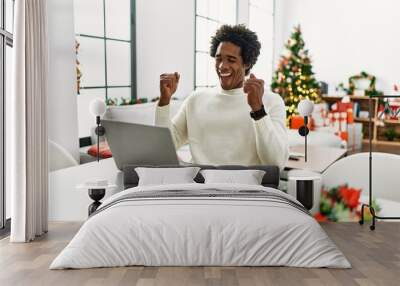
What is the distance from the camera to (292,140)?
18.1 ft

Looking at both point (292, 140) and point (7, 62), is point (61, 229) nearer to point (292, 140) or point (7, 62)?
point (7, 62)

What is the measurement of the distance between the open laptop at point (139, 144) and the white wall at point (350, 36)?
6.55 ft

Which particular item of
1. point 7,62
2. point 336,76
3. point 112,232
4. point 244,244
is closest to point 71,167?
point 7,62

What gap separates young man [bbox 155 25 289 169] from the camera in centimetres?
523

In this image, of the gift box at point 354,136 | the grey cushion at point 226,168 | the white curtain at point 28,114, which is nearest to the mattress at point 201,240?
the white curtain at point 28,114

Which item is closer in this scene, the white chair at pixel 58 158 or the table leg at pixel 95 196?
the table leg at pixel 95 196

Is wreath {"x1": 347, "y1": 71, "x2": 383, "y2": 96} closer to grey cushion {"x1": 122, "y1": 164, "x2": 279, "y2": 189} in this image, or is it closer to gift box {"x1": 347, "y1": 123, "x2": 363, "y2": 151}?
gift box {"x1": 347, "y1": 123, "x2": 363, "y2": 151}

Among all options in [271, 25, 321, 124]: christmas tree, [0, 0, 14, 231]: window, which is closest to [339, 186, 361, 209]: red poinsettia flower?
[271, 25, 321, 124]: christmas tree

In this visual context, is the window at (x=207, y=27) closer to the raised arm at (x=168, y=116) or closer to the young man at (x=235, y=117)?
the young man at (x=235, y=117)

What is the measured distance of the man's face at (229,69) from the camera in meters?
5.27

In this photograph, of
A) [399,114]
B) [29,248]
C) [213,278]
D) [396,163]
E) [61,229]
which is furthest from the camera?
[399,114]

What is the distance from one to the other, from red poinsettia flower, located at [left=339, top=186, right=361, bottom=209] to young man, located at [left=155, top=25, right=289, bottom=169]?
2.30 feet

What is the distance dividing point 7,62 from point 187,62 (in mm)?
1563

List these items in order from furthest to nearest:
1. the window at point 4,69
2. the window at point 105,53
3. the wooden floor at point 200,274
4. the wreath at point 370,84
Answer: the wreath at point 370,84, the window at point 105,53, the window at point 4,69, the wooden floor at point 200,274
